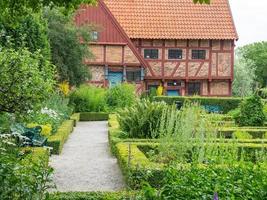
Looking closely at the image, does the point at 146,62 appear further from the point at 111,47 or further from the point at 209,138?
the point at 209,138

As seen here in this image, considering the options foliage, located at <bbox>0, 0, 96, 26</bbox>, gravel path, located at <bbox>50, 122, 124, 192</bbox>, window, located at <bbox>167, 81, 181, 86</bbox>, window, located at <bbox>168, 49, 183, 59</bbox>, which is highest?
window, located at <bbox>168, 49, 183, 59</bbox>

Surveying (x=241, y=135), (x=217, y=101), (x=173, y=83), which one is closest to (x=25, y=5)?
(x=241, y=135)

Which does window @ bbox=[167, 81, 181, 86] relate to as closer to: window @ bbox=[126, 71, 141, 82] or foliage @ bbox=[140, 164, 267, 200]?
window @ bbox=[126, 71, 141, 82]

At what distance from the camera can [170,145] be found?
11.4m

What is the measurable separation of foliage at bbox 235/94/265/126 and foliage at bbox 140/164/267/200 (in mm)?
13894

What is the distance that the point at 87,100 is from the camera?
101 ft

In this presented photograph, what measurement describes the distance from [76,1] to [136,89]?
30.1 m

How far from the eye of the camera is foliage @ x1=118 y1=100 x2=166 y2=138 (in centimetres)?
1469

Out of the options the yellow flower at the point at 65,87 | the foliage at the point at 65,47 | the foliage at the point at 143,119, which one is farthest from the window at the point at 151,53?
the foliage at the point at 143,119

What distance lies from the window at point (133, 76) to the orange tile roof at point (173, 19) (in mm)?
2701

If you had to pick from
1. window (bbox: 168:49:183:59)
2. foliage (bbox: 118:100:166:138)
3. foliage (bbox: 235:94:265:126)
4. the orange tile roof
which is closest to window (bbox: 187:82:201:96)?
window (bbox: 168:49:183:59)

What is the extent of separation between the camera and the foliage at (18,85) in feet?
40.9

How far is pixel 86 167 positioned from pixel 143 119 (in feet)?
8.91

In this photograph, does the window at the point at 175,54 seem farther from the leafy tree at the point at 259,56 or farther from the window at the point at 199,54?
the leafy tree at the point at 259,56
